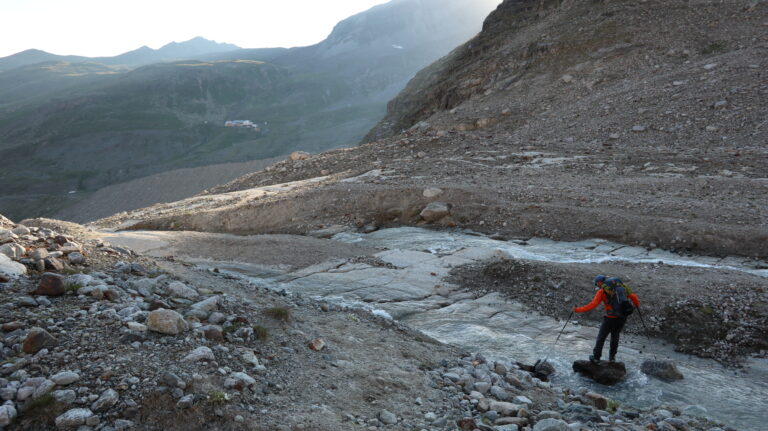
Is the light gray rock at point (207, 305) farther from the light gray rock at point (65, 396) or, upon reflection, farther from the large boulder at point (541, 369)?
the large boulder at point (541, 369)

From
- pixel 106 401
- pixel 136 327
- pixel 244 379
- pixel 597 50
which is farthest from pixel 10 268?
pixel 597 50

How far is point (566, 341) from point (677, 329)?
1.98 metres

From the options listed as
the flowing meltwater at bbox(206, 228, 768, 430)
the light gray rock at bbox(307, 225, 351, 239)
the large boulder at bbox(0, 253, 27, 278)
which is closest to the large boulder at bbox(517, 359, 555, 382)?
the flowing meltwater at bbox(206, 228, 768, 430)

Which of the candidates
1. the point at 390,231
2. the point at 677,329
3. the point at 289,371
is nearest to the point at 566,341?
the point at 677,329

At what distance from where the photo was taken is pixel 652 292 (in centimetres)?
938

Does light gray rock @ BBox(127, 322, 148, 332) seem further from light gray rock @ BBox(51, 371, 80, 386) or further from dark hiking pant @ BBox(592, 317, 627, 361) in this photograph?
dark hiking pant @ BBox(592, 317, 627, 361)

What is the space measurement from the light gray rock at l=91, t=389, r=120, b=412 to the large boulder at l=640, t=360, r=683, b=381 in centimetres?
708

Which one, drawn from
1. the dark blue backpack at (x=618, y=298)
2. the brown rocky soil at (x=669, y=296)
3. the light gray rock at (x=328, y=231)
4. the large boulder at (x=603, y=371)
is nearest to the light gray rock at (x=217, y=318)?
the large boulder at (x=603, y=371)

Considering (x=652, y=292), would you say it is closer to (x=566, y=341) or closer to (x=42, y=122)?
(x=566, y=341)

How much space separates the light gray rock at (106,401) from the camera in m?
4.12

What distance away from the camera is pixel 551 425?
4891mm

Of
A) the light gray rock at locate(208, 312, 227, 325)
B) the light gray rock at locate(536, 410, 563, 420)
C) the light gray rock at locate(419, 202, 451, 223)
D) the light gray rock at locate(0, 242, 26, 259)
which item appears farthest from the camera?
the light gray rock at locate(419, 202, 451, 223)

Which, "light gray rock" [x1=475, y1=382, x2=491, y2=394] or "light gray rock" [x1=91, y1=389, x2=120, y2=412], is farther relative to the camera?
"light gray rock" [x1=475, y1=382, x2=491, y2=394]

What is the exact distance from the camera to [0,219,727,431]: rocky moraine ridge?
427 cm
